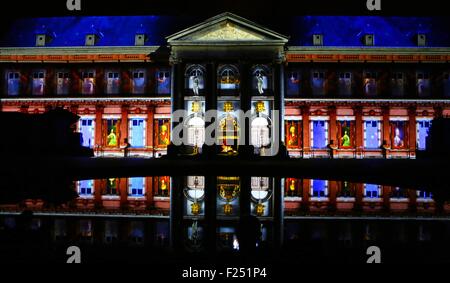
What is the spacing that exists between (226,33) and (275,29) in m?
6.78

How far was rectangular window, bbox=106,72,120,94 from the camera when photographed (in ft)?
112

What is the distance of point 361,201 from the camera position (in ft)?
23.8

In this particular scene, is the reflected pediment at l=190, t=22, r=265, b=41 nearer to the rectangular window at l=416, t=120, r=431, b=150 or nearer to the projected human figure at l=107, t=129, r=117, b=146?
the projected human figure at l=107, t=129, r=117, b=146

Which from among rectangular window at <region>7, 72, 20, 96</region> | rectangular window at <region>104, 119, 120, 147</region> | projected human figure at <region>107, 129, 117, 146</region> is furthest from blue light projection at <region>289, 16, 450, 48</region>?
rectangular window at <region>7, 72, 20, 96</region>

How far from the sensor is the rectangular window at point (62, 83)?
114 feet

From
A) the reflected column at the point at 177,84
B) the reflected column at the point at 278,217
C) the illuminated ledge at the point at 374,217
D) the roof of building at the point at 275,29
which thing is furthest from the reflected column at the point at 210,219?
the roof of building at the point at 275,29

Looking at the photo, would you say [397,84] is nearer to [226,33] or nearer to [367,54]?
[367,54]

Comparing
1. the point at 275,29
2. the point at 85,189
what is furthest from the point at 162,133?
the point at 85,189

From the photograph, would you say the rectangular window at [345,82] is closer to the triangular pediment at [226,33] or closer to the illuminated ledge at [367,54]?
the illuminated ledge at [367,54]

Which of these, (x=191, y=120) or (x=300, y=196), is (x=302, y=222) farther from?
(x=191, y=120)

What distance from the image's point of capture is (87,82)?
A: 3447cm

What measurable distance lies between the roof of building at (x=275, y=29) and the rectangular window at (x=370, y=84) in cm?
297

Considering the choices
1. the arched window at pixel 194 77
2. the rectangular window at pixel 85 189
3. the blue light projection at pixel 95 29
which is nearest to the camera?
the rectangular window at pixel 85 189

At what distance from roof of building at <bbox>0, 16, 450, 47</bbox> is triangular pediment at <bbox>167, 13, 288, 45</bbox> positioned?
15.1 feet
